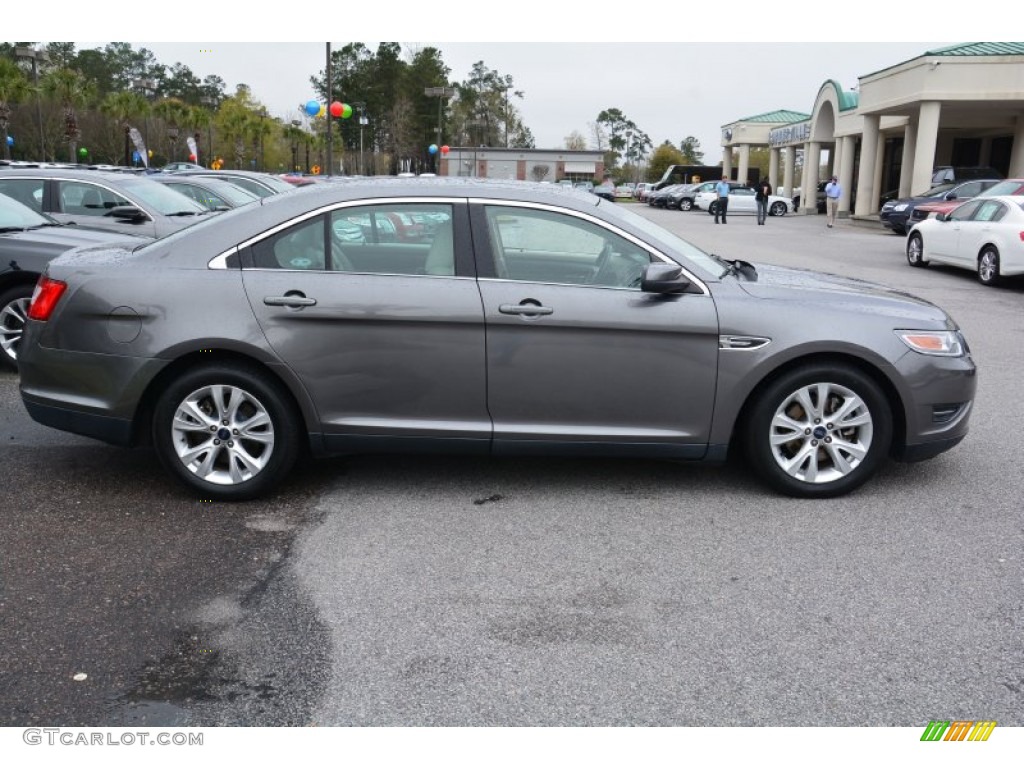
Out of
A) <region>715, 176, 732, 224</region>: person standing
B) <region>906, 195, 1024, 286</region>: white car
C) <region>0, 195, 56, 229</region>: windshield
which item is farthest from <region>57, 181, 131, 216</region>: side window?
<region>715, 176, 732, 224</region>: person standing

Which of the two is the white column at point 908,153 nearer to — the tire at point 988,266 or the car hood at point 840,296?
the tire at point 988,266

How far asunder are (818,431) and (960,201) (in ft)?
69.8

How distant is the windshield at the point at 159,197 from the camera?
10438mm

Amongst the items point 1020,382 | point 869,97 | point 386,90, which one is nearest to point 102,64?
point 386,90

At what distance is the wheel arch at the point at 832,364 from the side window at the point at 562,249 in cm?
85

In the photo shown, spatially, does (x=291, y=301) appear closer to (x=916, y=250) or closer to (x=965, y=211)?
(x=965, y=211)

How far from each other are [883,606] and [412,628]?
1.87 m

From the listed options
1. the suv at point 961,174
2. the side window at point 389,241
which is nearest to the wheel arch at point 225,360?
the side window at point 389,241

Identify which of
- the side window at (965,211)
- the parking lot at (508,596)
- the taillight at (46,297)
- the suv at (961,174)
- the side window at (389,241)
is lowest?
the parking lot at (508,596)

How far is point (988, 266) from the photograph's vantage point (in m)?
15.0

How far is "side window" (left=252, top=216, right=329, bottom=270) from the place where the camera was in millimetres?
4875

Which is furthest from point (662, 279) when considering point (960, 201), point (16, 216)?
point (960, 201)

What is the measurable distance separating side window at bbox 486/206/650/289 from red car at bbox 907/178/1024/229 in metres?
15.9

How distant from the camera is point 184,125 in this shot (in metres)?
62.8
